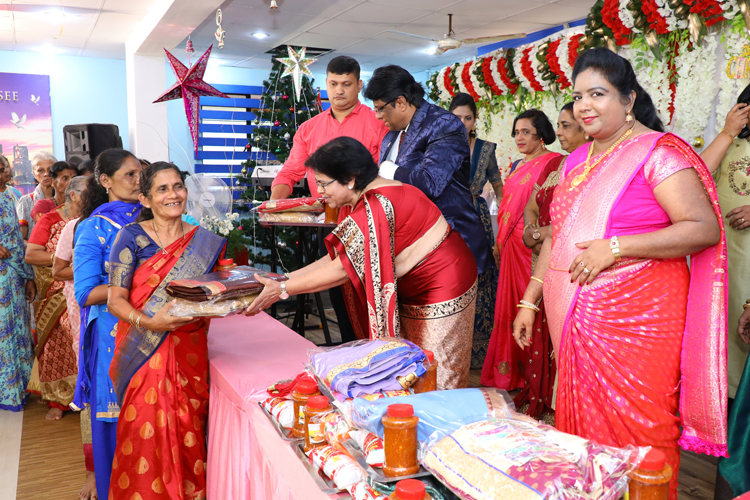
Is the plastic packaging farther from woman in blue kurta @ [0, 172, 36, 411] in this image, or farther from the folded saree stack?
woman in blue kurta @ [0, 172, 36, 411]

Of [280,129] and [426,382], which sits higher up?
[280,129]

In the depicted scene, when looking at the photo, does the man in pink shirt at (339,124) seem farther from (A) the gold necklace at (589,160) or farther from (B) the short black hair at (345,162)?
(A) the gold necklace at (589,160)

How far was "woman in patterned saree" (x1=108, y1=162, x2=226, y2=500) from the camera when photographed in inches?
73.6

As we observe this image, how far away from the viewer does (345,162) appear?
177 centimetres

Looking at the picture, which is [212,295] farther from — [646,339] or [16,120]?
[16,120]

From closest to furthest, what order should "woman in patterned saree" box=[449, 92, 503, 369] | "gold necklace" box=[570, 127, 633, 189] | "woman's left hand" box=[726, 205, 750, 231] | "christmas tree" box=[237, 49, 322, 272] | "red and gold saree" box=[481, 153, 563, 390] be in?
"gold necklace" box=[570, 127, 633, 189], "woman's left hand" box=[726, 205, 750, 231], "red and gold saree" box=[481, 153, 563, 390], "woman in patterned saree" box=[449, 92, 503, 369], "christmas tree" box=[237, 49, 322, 272]

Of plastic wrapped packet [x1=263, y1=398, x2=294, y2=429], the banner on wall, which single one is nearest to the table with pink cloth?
plastic wrapped packet [x1=263, y1=398, x2=294, y2=429]

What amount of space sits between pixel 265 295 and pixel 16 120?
25.1 feet

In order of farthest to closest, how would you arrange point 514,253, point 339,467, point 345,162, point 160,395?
point 514,253
point 160,395
point 345,162
point 339,467

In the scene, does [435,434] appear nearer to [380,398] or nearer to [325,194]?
[380,398]

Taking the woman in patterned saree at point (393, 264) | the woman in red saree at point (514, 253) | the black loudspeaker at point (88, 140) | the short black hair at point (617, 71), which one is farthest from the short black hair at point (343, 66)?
the black loudspeaker at point (88, 140)

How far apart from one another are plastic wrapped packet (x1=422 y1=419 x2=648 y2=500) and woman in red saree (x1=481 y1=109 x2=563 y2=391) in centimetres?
234

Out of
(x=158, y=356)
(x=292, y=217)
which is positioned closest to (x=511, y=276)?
(x=292, y=217)

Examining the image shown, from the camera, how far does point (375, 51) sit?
26.2ft
